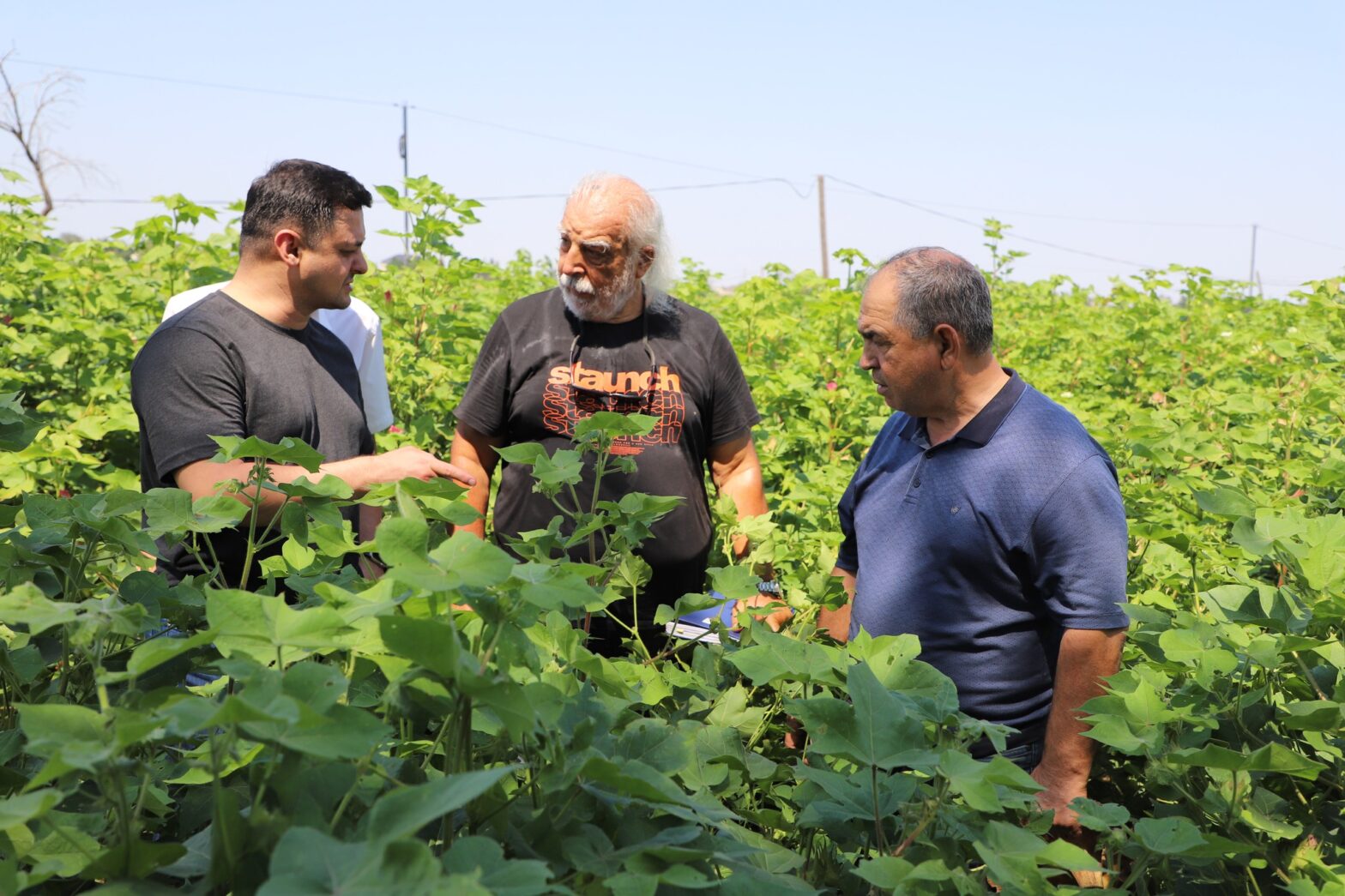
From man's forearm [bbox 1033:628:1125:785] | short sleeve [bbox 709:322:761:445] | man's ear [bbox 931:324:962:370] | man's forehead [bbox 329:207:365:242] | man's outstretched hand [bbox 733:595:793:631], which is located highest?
man's forehead [bbox 329:207:365:242]

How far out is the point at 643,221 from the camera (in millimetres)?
3258

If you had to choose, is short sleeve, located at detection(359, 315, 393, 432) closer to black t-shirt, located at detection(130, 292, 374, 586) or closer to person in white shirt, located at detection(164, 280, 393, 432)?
person in white shirt, located at detection(164, 280, 393, 432)

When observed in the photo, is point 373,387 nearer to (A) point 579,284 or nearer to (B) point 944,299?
(A) point 579,284

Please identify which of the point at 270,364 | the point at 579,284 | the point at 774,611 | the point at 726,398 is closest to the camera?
the point at 774,611

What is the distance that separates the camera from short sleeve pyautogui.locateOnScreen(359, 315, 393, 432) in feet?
11.2

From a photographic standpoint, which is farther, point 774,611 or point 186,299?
point 186,299

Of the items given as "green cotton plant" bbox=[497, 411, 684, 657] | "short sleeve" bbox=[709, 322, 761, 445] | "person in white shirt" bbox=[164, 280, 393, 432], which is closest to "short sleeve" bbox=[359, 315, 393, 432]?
"person in white shirt" bbox=[164, 280, 393, 432]

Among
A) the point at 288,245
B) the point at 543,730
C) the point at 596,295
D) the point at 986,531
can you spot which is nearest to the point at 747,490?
the point at 596,295

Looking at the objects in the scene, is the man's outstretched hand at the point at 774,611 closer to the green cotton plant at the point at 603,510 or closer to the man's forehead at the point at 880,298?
the green cotton plant at the point at 603,510

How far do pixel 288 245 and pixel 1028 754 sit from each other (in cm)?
206

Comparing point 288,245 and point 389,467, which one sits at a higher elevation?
point 288,245

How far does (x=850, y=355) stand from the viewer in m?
Answer: 5.47

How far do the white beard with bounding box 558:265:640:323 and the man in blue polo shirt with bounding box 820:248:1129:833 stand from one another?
2.91ft

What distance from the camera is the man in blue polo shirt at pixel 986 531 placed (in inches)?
85.7
